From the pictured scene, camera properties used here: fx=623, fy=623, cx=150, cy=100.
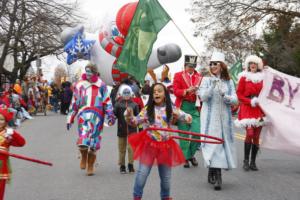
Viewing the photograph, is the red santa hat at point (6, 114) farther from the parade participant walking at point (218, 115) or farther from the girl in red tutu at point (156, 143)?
the parade participant walking at point (218, 115)

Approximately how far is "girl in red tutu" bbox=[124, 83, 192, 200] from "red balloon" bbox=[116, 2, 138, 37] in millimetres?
10727

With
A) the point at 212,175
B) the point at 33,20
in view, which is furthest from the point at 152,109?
the point at 33,20

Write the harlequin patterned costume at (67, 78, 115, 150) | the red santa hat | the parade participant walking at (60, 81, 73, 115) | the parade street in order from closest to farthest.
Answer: the red santa hat
the parade street
the harlequin patterned costume at (67, 78, 115, 150)
the parade participant walking at (60, 81, 73, 115)

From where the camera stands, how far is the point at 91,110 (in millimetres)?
9852

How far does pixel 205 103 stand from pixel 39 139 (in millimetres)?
8606

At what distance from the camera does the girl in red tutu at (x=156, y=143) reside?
6.79 metres

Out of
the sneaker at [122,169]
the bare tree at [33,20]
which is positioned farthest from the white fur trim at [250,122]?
the bare tree at [33,20]

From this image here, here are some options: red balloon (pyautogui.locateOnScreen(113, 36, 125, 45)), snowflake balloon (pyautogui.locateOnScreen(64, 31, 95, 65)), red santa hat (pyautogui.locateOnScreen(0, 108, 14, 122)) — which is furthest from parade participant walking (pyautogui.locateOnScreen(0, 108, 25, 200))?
red balloon (pyautogui.locateOnScreen(113, 36, 125, 45))

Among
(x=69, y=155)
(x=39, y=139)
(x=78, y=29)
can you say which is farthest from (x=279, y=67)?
(x=69, y=155)

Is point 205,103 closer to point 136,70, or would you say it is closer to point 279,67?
point 136,70

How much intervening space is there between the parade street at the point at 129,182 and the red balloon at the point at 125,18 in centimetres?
573

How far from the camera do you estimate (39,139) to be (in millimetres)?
16531

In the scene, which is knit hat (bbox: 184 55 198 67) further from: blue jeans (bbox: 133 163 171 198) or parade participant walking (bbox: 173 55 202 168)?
blue jeans (bbox: 133 163 171 198)

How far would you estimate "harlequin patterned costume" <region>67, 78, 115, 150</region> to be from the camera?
9.82m
